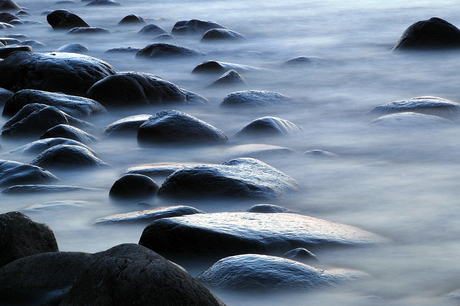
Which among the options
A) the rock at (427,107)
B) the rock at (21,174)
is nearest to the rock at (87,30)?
the rock at (427,107)

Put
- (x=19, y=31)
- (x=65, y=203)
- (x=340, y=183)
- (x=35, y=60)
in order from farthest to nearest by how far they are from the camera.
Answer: (x=19, y=31)
(x=35, y=60)
(x=340, y=183)
(x=65, y=203)

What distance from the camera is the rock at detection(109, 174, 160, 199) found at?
3270 mm

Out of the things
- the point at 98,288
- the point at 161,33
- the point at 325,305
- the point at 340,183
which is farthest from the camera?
the point at 161,33

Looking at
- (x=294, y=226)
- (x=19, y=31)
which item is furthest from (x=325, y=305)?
(x=19, y=31)

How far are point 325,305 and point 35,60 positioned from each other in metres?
5.02

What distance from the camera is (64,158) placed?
382cm

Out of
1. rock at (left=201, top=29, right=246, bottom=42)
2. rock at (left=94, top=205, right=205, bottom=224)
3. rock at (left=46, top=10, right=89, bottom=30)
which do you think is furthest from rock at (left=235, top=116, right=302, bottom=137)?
rock at (left=46, top=10, right=89, bottom=30)

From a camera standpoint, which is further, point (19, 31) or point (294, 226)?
point (19, 31)

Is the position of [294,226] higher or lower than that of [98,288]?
lower

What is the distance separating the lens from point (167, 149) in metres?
4.39

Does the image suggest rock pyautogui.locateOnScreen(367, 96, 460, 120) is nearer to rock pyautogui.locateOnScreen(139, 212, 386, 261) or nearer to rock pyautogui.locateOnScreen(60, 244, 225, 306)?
rock pyautogui.locateOnScreen(139, 212, 386, 261)

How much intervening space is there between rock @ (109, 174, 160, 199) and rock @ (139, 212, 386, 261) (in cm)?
72

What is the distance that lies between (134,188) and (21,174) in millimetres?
719

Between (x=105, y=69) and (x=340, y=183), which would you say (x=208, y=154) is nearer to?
(x=340, y=183)
